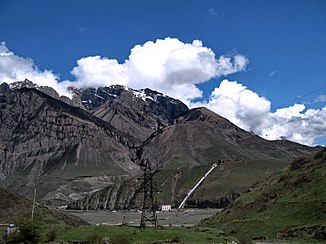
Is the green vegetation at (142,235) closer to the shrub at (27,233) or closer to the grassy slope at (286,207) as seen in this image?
the shrub at (27,233)

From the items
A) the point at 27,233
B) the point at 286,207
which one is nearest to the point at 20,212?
the point at 27,233

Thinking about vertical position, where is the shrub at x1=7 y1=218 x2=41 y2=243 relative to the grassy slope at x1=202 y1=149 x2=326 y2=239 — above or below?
below

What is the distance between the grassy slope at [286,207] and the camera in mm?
75812

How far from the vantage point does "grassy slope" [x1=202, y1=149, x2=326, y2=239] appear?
75.8 meters

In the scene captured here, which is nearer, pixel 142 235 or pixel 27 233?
pixel 27 233

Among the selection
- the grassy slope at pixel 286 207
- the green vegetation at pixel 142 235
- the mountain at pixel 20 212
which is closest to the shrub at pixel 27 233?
the green vegetation at pixel 142 235

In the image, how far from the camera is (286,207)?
283 feet

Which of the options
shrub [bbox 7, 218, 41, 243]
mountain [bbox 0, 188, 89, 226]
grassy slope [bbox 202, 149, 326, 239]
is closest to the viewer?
shrub [bbox 7, 218, 41, 243]

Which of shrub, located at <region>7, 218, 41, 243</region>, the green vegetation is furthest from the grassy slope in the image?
shrub, located at <region>7, 218, 41, 243</region>

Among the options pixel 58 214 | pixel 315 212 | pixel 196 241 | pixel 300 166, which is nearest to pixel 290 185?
pixel 300 166

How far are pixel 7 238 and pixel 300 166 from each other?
72617 millimetres

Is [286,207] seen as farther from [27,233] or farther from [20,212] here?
[20,212]

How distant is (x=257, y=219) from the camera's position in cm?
8788

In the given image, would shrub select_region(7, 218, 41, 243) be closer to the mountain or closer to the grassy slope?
the grassy slope
